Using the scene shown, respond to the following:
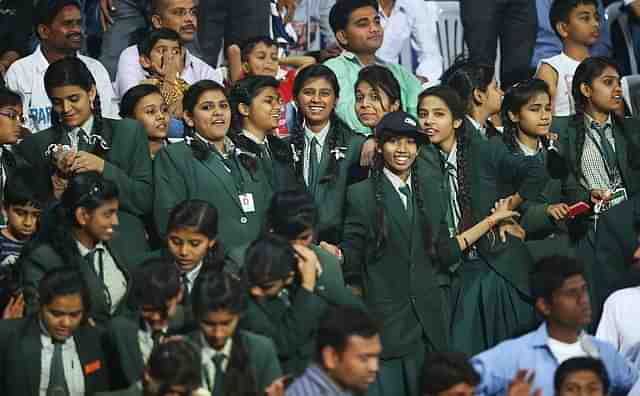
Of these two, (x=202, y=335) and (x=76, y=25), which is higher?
(x=76, y=25)

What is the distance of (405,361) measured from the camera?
8.81 metres

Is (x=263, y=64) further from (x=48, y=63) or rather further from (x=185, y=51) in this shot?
(x=48, y=63)

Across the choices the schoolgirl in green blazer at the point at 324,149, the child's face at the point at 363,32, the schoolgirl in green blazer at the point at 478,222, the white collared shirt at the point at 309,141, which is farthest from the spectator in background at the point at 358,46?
the schoolgirl in green blazer at the point at 478,222

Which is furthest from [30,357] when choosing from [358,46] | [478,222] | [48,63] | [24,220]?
[358,46]

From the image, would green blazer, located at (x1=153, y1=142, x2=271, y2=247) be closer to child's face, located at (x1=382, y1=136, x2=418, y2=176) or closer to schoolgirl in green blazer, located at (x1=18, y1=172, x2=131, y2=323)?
schoolgirl in green blazer, located at (x1=18, y1=172, x2=131, y2=323)

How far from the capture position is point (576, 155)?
10117mm

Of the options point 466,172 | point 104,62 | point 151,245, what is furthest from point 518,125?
point 104,62

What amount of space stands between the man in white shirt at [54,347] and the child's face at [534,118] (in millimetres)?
3161

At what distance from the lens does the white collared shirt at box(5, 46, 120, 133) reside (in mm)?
10305

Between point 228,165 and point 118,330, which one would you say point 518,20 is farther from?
point 118,330

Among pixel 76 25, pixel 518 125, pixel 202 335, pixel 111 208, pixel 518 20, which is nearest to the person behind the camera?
pixel 202 335

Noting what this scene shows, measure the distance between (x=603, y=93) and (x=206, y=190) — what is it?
8.85 ft

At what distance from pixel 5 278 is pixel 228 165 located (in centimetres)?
143

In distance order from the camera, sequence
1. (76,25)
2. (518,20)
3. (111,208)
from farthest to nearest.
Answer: (518,20) → (76,25) → (111,208)
